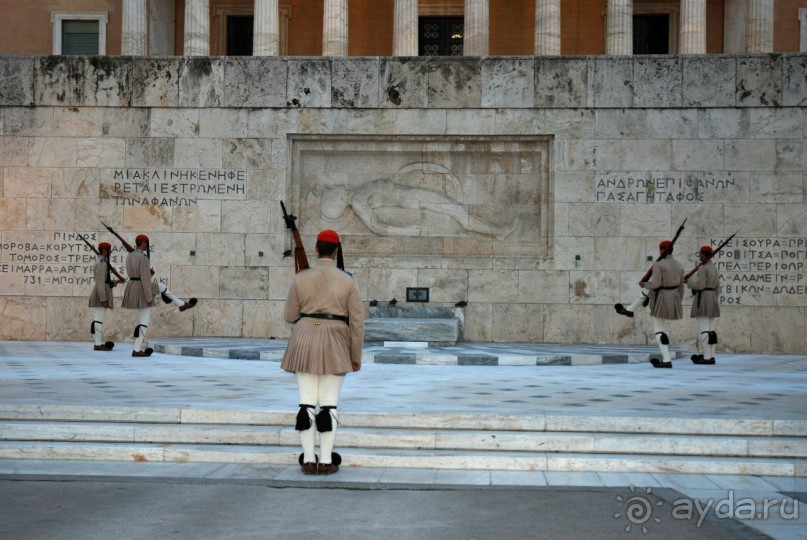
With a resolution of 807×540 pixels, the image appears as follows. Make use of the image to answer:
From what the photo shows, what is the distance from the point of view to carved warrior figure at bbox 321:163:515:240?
2319 cm

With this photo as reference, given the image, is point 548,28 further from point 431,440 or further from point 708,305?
point 431,440

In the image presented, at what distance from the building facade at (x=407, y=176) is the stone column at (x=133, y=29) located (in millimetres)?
4660

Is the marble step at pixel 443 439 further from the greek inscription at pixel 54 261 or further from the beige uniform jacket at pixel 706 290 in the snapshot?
the greek inscription at pixel 54 261

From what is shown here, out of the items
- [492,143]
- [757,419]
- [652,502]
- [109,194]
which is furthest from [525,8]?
[652,502]

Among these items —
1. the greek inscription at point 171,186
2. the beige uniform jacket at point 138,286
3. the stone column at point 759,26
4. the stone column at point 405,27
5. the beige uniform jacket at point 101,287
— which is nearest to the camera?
the beige uniform jacket at point 138,286

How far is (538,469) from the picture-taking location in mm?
9367

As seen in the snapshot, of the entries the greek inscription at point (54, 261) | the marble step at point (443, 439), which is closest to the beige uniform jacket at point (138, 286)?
the greek inscription at point (54, 261)

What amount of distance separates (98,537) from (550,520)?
3092mm

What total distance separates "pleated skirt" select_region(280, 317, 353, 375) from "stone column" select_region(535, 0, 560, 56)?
1801 cm

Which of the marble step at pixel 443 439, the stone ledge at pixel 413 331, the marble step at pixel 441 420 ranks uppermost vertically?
the stone ledge at pixel 413 331

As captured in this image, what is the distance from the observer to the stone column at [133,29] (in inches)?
1097

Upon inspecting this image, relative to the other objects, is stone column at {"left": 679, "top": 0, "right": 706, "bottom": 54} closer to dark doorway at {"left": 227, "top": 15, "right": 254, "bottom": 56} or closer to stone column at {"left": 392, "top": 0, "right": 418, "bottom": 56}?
stone column at {"left": 392, "top": 0, "right": 418, "bottom": 56}

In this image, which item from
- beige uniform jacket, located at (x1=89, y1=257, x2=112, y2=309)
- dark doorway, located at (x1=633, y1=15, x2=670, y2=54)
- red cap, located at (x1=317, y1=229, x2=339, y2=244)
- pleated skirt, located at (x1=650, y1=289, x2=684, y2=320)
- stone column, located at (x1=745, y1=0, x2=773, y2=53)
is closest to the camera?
red cap, located at (x1=317, y1=229, x2=339, y2=244)

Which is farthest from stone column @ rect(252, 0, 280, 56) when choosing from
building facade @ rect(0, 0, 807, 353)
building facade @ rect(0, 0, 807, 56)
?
building facade @ rect(0, 0, 807, 56)
